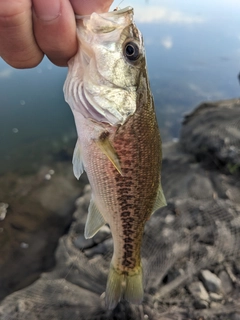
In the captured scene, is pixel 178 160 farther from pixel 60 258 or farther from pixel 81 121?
pixel 81 121

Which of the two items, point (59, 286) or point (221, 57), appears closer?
point (59, 286)

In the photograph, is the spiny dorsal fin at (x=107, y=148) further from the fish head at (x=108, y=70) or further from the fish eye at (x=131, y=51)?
the fish eye at (x=131, y=51)

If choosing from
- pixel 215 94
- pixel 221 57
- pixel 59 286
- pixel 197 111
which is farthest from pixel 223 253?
pixel 221 57

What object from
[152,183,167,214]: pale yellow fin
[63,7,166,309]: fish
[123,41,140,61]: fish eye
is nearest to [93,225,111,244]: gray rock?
[63,7,166,309]: fish

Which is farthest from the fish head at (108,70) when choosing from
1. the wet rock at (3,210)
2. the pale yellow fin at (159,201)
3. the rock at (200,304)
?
the wet rock at (3,210)

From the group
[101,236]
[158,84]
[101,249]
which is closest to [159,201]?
[101,249]
